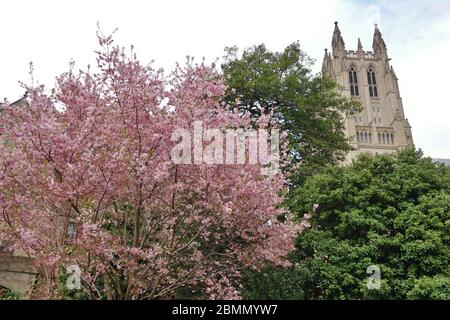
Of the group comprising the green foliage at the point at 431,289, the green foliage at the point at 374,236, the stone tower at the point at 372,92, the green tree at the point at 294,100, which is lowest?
the green foliage at the point at 431,289

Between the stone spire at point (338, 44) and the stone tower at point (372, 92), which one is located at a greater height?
the stone spire at point (338, 44)

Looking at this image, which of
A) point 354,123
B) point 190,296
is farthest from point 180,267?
point 354,123

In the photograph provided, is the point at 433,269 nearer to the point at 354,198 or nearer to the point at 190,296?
the point at 354,198

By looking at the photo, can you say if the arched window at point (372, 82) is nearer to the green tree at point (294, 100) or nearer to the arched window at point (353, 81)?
the arched window at point (353, 81)

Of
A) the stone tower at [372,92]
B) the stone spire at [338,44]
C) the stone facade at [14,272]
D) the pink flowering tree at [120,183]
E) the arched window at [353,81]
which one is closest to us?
the pink flowering tree at [120,183]

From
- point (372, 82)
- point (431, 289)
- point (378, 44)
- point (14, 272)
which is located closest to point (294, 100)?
point (431, 289)

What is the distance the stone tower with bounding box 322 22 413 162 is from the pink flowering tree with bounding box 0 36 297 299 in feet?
203

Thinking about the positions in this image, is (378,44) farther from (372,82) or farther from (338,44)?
(338,44)

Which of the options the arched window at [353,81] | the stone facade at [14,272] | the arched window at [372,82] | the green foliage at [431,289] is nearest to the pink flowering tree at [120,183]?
the green foliage at [431,289]

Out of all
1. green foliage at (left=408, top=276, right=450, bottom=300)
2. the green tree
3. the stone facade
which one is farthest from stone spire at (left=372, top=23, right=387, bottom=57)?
the stone facade

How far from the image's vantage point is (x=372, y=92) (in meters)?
75.5

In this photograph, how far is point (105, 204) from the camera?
7.62m

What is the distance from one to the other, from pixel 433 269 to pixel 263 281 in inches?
215

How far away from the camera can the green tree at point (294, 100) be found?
1778 cm
